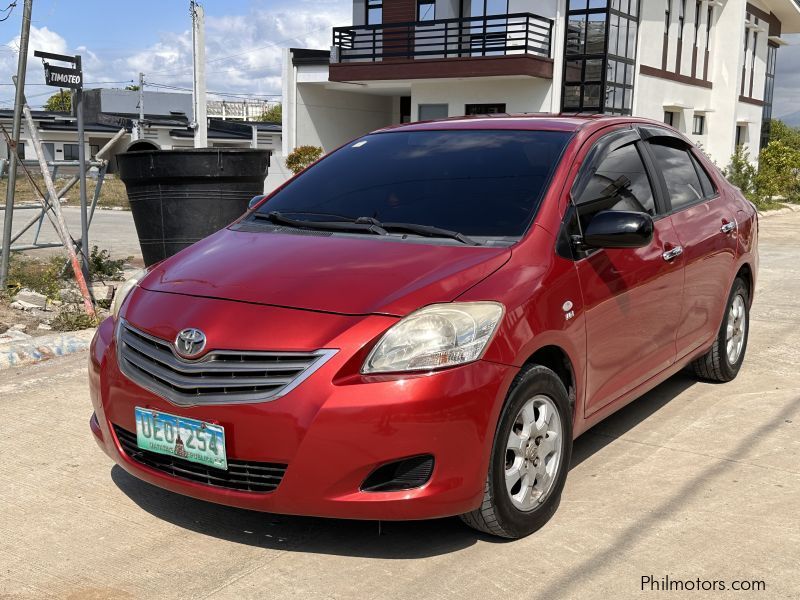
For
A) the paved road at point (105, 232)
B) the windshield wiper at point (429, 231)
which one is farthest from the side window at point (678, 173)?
the paved road at point (105, 232)

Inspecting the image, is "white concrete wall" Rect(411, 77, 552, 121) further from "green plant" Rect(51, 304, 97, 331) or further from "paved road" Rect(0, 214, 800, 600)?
"paved road" Rect(0, 214, 800, 600)

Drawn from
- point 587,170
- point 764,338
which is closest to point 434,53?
point 764,338

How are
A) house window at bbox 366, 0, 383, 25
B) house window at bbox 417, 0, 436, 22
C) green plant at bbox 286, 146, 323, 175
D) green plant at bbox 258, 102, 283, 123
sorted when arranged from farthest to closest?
green plant at bbox 258, 102, 283, 123, house window at bbox 366, 0, 383, 25, green plant at bbox 286, 146, 323, 175, house window at bbox 417, 0, 436, 22

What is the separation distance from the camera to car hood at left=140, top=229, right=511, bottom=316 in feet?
11.4

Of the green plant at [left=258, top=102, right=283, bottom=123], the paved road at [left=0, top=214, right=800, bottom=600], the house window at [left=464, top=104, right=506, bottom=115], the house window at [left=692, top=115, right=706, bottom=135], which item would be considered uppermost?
the green plant at [left=258, top=102, right=283, bottom=123]

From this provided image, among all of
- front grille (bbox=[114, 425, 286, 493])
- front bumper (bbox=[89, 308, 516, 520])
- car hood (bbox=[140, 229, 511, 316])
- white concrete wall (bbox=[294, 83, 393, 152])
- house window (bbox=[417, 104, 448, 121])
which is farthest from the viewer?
white concrete wall (bbox=[294, 83, 393, 152])

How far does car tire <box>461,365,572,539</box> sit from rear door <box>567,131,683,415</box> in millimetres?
360

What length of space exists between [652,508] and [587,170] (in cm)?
157

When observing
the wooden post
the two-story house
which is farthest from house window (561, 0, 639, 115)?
the wooden post

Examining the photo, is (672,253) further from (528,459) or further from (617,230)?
(528,459)

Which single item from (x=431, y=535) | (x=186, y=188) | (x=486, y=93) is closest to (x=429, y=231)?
(x=431, y=535)

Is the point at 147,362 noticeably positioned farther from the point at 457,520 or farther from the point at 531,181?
the point at 531,181

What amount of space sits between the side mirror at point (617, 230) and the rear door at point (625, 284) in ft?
0.28

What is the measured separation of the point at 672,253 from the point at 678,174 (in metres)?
0.77
